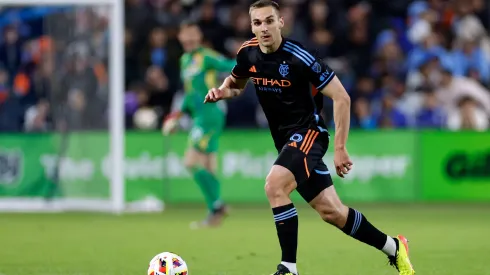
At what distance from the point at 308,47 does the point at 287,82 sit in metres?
10.4

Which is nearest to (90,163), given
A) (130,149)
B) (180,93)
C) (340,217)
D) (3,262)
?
(130,149)

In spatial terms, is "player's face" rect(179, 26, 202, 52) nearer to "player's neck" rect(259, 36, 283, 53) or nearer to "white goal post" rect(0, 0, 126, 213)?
"white goal post" rect(0, 0, 126, 213)

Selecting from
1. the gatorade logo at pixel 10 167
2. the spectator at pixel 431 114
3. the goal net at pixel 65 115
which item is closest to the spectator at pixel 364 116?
the spectator at pixel 431 114

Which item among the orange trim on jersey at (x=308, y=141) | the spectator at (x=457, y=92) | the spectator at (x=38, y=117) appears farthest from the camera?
the spectator at (x=457, y=92)

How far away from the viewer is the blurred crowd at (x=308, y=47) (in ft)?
52.7

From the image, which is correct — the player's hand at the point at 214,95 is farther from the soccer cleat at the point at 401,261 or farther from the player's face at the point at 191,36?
the player's face at the point at 191,36

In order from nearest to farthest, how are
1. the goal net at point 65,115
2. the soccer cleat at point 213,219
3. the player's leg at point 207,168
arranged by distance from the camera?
the soccer cleat at point 213,219
the player's leg at point 207,168
the goal net at point 65,115

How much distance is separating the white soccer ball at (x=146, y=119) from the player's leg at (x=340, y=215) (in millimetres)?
10068

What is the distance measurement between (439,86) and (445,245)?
7319 mm

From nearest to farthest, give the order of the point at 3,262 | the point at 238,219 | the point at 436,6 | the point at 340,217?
the point at 340,217
the point at 3,262
the point at 238,219
the point at 436,6

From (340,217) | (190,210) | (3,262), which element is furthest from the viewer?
(190,210)

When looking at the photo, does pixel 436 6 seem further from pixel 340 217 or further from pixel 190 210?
pixel 340 217

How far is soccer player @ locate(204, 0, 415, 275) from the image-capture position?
7211 mm

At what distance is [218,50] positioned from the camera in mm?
18234
